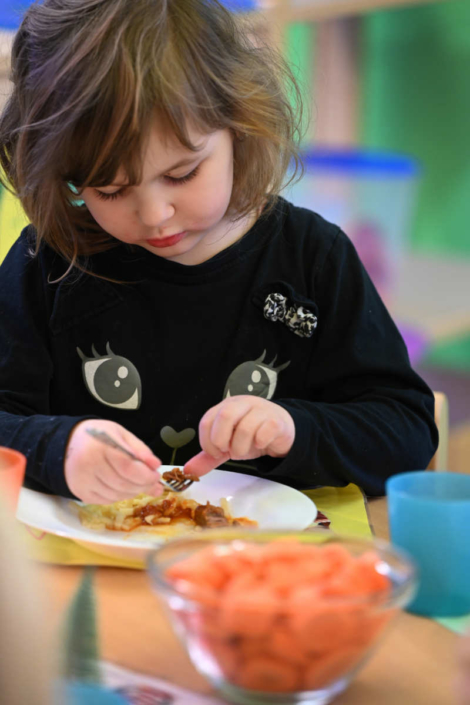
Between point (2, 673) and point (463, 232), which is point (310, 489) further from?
point (463, 232)

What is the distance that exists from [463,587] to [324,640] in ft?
0.58

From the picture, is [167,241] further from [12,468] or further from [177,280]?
[12,468]

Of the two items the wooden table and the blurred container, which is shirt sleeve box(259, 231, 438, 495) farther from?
the blurred container

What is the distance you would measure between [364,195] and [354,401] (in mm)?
1002

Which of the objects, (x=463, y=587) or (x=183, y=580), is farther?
(x=463, y=587)

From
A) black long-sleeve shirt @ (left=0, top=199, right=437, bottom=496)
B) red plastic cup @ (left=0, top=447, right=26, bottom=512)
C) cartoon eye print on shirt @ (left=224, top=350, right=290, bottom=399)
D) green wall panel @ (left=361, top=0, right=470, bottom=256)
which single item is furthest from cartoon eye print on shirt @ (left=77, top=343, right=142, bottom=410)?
green wall panel @ (left=361, top=0, right=470, bottom=256)

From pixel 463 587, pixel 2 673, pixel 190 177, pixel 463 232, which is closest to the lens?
pixel 2 673

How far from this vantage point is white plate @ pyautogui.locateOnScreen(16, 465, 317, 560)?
574 mm

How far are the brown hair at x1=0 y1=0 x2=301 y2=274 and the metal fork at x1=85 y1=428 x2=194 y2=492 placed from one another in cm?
22

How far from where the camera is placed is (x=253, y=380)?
89cm

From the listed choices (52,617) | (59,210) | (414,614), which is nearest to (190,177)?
(59,210)

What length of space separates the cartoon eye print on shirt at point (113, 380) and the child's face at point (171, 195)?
141mm

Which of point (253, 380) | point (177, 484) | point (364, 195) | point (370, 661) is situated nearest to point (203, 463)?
point (177, 484)

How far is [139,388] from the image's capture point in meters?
0.89
